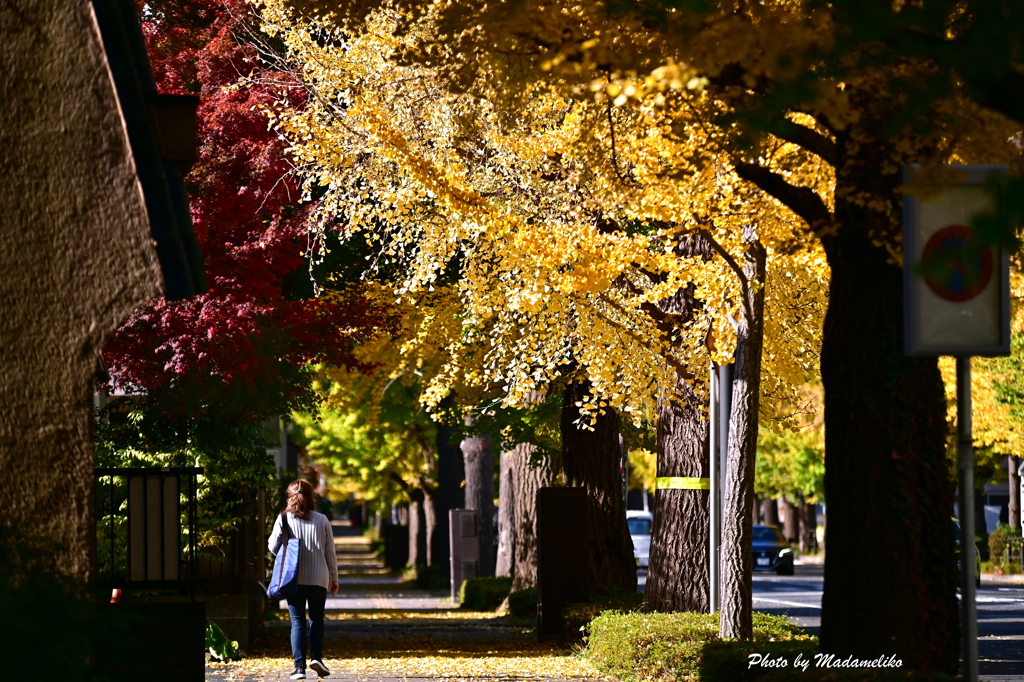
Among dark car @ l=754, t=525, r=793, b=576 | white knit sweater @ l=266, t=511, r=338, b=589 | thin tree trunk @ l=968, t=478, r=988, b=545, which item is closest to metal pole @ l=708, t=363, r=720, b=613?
white knit sweater @ l=266, t=511, r=338, b=589

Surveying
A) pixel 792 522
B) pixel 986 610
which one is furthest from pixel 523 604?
pixel 792 522

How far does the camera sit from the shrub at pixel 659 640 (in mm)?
12086

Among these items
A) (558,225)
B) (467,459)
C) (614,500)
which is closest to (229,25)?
(558,225)

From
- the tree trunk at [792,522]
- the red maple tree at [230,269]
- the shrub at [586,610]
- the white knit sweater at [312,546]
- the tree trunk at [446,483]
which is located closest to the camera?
the red maple tree at [230,269]

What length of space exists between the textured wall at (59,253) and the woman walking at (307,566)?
5.46 m

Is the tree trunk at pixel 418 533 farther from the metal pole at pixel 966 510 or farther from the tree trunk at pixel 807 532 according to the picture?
the metal pole at pixel 966 510

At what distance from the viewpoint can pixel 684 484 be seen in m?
15.1

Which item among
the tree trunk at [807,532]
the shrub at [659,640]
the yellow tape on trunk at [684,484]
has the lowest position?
the tree trunk at [807,532]

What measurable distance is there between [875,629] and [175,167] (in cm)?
468

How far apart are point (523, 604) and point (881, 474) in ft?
48.0

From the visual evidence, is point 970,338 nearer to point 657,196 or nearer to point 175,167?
point 175,167

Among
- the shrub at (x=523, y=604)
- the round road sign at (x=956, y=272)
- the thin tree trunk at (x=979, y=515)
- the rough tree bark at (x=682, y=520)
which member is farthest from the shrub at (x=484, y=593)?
the thin tree trunk at (x=979, y=515)

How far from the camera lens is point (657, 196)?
37.1 feet

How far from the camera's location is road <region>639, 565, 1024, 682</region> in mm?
15680
